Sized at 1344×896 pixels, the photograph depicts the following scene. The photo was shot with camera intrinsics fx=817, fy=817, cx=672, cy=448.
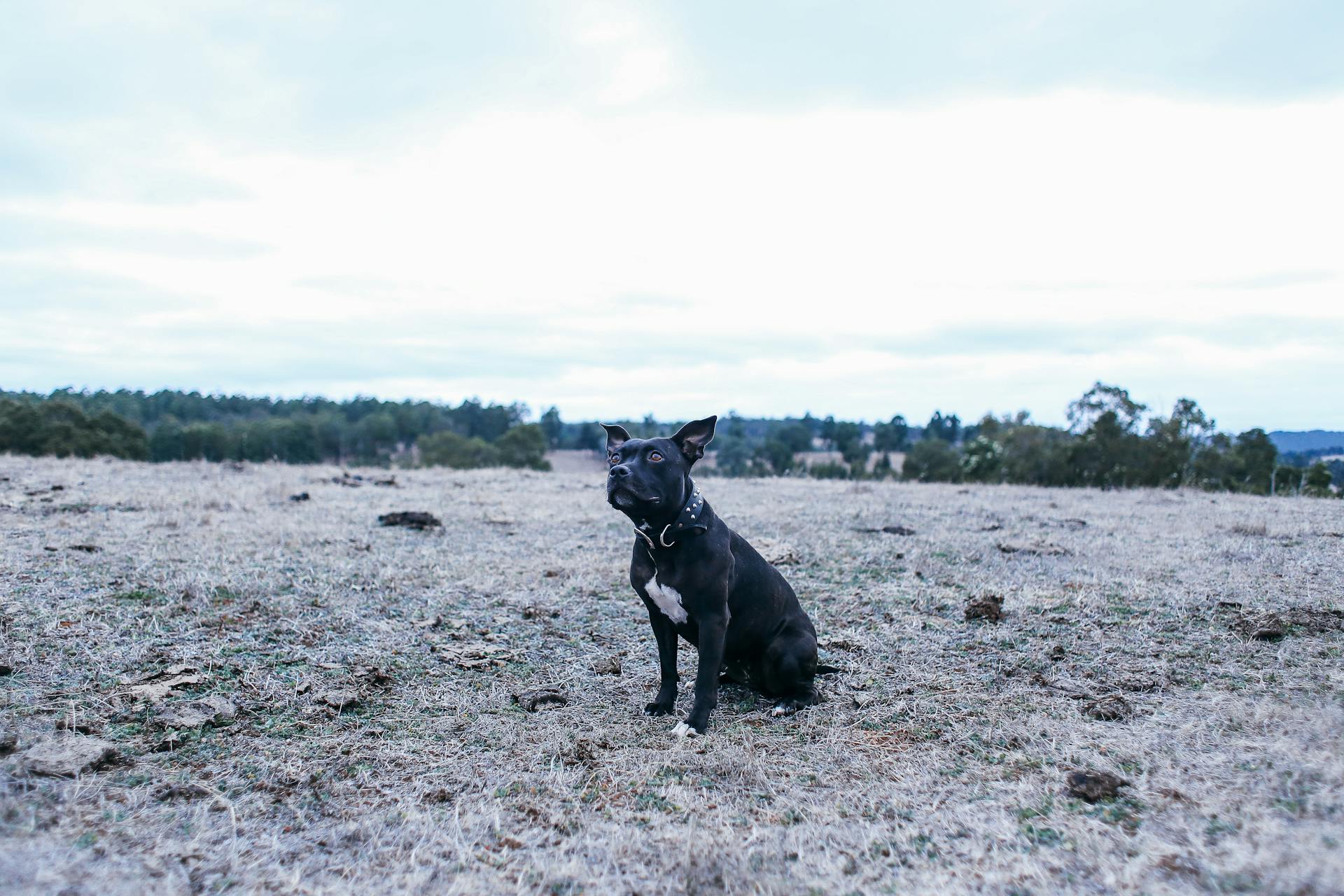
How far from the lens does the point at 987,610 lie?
670 cm

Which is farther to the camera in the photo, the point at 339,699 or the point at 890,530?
the point at 890,530

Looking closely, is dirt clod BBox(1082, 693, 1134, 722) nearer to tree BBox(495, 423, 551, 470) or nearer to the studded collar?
the studded collar

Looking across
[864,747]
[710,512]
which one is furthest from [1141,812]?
[710,512]

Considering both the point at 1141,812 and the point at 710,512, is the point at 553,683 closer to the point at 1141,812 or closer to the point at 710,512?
the point at 710,512

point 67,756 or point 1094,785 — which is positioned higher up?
point 1094,785

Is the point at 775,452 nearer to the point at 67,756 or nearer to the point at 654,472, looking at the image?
the point at 654,472

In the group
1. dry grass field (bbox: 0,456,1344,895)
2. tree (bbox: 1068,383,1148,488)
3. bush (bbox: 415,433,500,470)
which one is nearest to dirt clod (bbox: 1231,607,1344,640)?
dry grass field (bbox: 0,456,1344,895)

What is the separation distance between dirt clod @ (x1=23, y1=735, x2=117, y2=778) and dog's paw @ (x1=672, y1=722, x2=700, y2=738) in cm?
274

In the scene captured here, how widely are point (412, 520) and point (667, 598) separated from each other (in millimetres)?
6859

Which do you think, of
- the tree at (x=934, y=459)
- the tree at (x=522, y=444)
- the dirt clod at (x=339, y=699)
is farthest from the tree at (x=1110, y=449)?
the tree at (x=522, y=444)

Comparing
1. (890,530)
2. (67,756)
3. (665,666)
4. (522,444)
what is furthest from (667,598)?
(522,444)

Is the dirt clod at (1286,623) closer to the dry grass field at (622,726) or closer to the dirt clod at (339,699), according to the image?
the dry grass field at (622,726)

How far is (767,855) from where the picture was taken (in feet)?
10.6

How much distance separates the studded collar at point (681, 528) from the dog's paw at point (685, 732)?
39.4 inches
